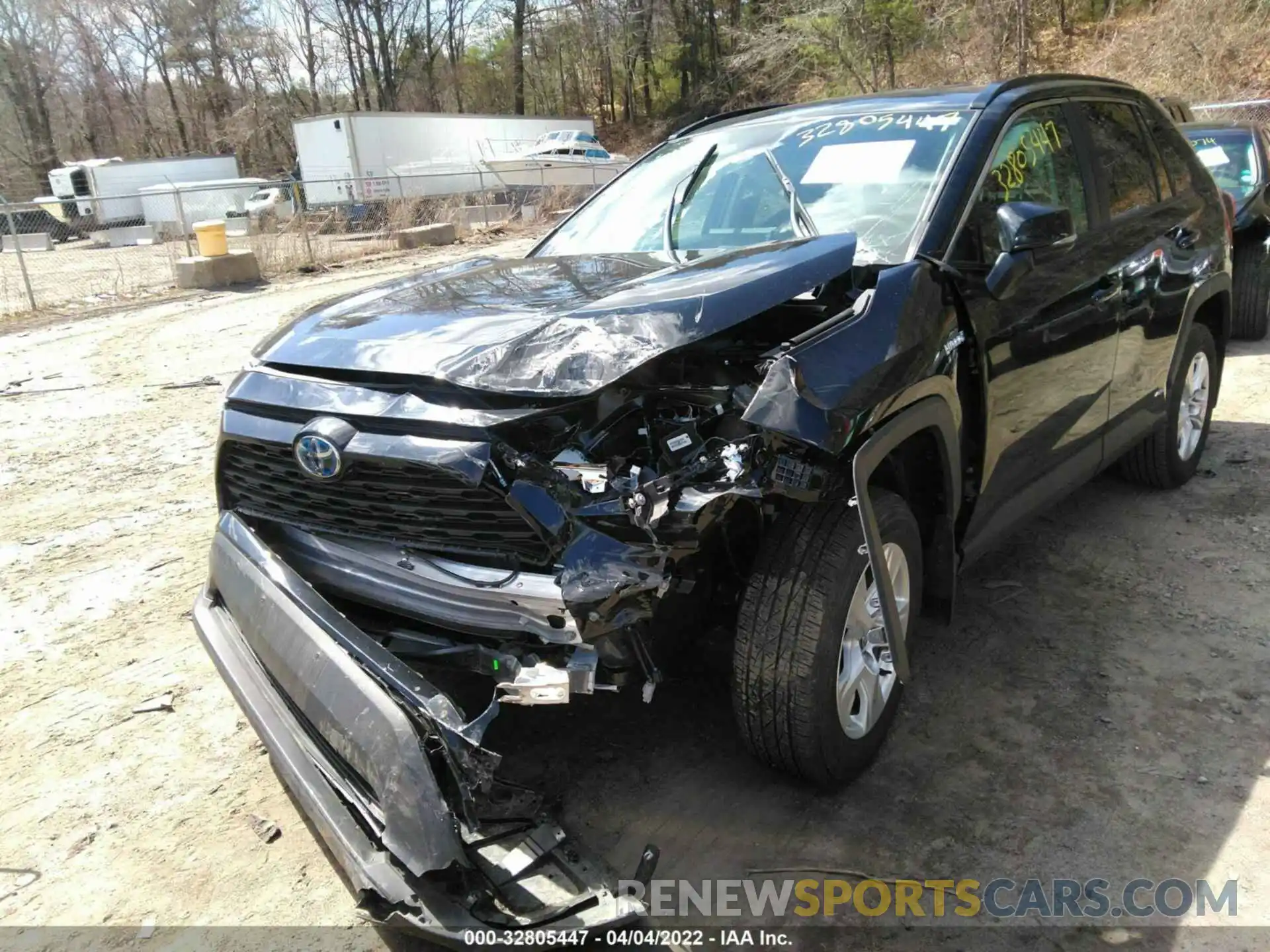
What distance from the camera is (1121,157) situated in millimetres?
4035

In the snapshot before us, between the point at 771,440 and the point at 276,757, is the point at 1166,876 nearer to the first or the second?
the point at 771,440

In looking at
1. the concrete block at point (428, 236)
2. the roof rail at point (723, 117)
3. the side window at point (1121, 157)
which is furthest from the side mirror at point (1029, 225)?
the concrete block at point (428, 236)

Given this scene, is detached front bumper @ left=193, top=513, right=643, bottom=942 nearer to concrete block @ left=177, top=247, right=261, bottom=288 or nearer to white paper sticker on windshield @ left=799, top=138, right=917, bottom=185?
white paper sticker on windshield @ left=799, top=138, right=917, bottom=185

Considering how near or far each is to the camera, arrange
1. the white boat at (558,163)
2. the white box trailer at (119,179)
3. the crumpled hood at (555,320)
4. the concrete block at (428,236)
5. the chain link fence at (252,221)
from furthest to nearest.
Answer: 1. the white box trailer at (119,179)
2. the white boat at (558,163)
3. the concrete block at (428,236)
4. the chain link fence at (252,221)
5. the crumpled hood at (555,320)

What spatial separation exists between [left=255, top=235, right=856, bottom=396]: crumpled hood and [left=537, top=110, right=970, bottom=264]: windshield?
1.24 ft

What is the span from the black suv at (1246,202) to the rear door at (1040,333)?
491cm

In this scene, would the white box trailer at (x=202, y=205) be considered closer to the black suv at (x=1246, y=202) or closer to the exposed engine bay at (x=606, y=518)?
the black suv at (x=1246, y=202)

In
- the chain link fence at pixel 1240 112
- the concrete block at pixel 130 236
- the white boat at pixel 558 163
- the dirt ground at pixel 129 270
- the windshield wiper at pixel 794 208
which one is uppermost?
the white boat at pixel 558 163

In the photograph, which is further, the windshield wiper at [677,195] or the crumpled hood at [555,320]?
the windshield wiper at [677,195]

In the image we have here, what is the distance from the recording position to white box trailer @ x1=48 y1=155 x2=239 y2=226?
3094cm

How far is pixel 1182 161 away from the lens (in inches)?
181

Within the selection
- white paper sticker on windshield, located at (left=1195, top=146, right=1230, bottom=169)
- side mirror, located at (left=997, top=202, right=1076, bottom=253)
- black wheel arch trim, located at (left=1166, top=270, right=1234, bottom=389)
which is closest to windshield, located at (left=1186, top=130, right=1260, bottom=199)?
white paper sticker on windshield, located at (left=1195, top=146, right=1230, bottom=169)

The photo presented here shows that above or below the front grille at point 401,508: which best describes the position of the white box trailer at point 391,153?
above

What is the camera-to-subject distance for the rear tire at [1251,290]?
7.64 metres
